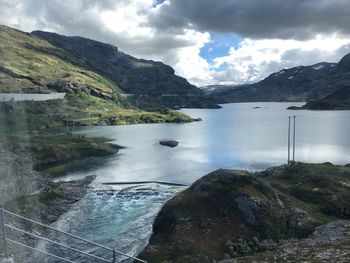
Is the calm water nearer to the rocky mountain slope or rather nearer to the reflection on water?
the reflection on water

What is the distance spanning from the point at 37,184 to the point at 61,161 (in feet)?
137

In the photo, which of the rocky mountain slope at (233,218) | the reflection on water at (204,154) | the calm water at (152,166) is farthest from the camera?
the reflection on water at (204,154)

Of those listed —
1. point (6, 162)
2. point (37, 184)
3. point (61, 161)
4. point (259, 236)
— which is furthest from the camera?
point (61, 161)

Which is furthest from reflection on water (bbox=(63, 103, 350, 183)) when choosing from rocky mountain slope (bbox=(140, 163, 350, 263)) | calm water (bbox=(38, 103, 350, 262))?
rocky mountain slope (bbox=(140, 163, 350, 263))

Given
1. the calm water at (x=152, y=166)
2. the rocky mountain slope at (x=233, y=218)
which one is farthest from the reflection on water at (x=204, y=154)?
the rocky mountain slope at (x=233, y=218)

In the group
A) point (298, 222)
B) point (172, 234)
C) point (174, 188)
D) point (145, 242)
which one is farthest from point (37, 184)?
point (298, 222)

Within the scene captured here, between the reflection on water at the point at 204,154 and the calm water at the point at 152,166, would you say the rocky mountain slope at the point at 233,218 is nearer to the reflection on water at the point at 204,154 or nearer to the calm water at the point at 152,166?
the calm water at the point at 152,166

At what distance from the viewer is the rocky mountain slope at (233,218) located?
138ft

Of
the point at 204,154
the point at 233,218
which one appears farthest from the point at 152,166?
the point at 233,218

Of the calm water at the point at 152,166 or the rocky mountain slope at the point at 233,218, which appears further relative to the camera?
the calm water at the point at 152,166

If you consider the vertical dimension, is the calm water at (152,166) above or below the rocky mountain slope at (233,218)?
below

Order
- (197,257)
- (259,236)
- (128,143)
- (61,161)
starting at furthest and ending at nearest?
1. (128,143)
2. (61,161)
3. (259,236)
4. (197,257)

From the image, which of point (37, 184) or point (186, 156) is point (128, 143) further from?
point (37, 184)

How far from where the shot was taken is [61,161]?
11594 centimetres
